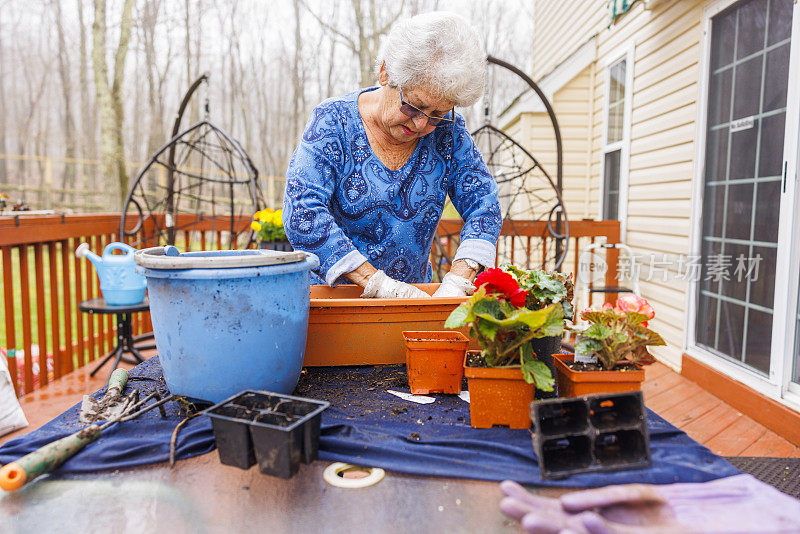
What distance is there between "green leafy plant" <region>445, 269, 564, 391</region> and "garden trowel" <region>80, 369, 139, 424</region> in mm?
660

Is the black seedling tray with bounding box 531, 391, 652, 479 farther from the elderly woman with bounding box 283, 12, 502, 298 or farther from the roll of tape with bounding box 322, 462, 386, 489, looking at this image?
the elderly woman with bounding box 283, 12, 502, 298

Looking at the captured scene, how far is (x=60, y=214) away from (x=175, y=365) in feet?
9.93

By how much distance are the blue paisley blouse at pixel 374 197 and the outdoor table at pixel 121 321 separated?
6.47 ft

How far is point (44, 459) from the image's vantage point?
818 millimetres

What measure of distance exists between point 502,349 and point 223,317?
20.1 inches

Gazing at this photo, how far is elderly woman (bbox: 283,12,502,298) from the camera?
1.30 m

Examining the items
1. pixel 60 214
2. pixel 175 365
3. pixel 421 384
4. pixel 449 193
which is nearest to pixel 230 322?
pixel 175 365

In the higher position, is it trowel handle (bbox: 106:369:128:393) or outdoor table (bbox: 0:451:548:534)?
trowel handle (bbox: 106:369:128:393)

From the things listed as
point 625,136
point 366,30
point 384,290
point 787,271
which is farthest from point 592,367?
point 366,30

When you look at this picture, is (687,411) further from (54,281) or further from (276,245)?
(54,281)

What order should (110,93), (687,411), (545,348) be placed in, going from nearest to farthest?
(545,348)
(687,411)
(110,93)

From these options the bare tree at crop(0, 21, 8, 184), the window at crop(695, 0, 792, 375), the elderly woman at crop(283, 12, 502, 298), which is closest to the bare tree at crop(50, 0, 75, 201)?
the bare tree at crop(0, 21, 8, 184)

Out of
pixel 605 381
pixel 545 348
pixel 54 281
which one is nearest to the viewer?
pixel 605 381

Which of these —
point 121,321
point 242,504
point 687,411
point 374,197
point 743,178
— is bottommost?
point 687,411
